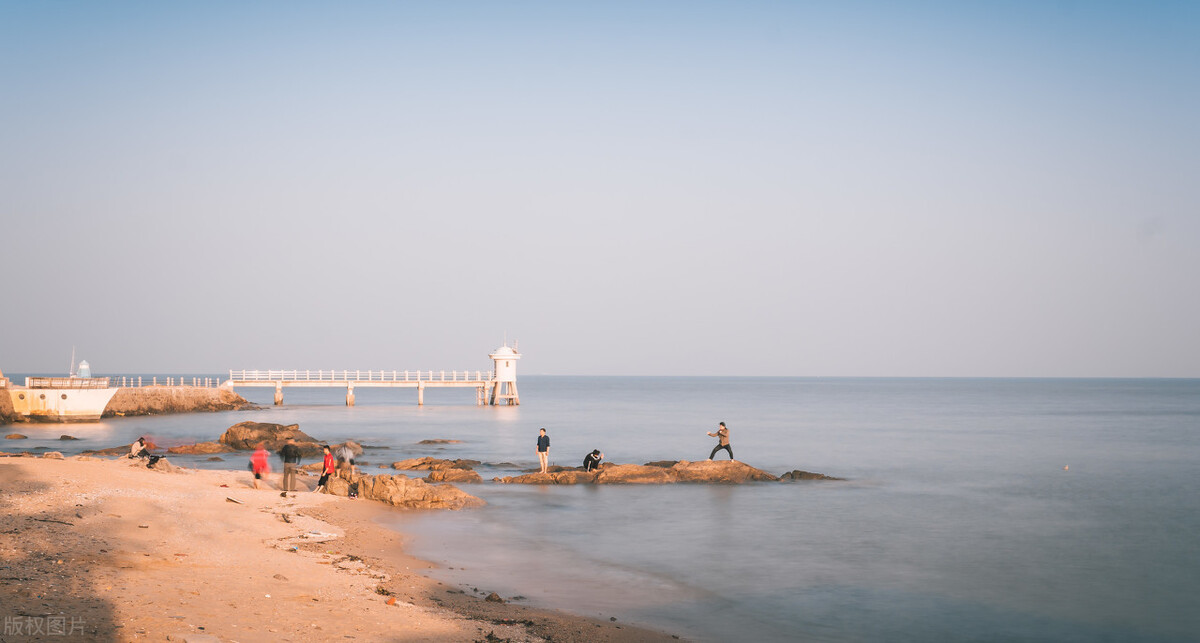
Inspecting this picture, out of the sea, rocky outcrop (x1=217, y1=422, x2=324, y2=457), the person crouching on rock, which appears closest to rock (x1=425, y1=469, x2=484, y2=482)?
the sea

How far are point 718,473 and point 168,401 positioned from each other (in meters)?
48.8

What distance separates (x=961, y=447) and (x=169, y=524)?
39071 millimetres

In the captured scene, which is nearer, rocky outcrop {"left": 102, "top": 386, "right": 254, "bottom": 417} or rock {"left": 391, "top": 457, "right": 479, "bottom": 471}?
rock {"left": 391, "top": 457, "right": 479, "bottom": 471}

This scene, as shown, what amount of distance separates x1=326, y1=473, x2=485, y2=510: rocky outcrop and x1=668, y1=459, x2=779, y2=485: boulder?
7.92 m

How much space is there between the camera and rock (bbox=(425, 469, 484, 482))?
26.6m

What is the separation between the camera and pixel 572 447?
42688 millimetres

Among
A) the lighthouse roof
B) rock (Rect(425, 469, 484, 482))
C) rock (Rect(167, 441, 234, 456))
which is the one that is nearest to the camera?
rock (Rect(425, 469, 484, 482))

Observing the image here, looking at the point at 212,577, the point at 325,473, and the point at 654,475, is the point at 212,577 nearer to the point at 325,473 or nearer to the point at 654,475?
the point at 325,473

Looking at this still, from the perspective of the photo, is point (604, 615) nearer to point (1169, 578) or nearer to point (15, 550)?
point (15, 550)

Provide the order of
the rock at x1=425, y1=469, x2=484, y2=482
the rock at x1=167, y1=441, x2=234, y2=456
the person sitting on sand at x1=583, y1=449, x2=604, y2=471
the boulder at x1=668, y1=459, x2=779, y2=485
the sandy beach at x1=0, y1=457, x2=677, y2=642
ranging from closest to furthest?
the sandy beach at x1=0, y1=457, x2=677, y2=642
the rock at x1=425, y1=469, x2=484, y2=482
the boulder at x1=668, y1=459, x2=779, y2=485
the person sitting on sand at x1=583, y1=449, x2=604, y2=471
the rock at x1=167, y1=441, x2=234, y2=456

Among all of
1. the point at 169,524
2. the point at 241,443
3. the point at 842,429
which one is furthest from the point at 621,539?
the point at 842,429

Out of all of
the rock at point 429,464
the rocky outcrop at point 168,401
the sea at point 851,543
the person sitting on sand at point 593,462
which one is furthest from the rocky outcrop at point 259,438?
the rocky outcrop at point 168,401

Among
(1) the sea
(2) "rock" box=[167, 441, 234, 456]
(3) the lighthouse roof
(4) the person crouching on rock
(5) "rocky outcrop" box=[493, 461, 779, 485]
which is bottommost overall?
(1) the sea

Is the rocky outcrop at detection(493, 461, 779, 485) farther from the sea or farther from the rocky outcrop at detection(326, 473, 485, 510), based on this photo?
the rocky outcrop at detection(326, 473, 485, 510)
